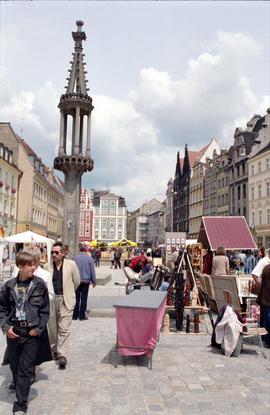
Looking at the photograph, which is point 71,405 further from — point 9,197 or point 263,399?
point 9,197

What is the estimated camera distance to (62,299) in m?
6.51

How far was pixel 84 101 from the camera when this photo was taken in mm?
19781

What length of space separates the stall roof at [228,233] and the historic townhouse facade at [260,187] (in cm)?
3392

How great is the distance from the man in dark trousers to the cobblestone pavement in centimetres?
47

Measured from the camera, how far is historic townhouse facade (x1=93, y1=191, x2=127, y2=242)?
115250 millimetres

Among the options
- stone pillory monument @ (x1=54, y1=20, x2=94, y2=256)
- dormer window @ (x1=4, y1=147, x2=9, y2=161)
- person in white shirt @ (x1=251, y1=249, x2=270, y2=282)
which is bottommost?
person in white shirt @ (x1=251, y1=249, x2=270, y2=282)

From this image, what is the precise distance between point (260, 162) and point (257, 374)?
47.0 meters

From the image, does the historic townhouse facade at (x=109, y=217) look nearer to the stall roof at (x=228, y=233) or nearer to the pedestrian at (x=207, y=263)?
the pedestrian at (x=207, y=263)

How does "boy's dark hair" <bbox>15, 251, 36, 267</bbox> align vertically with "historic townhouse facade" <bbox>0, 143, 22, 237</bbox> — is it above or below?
below

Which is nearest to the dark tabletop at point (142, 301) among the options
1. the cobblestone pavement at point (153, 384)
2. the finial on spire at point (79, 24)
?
the cobblestone pavement at point (153, 384)

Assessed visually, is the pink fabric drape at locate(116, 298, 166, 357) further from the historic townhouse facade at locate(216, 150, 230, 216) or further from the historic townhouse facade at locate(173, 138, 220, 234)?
the historic townhouse facade at locate(173, 138, 220, 234)

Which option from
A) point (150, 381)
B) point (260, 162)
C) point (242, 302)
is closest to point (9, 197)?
point (260, 162)

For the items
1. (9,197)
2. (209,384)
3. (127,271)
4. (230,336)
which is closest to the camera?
(209,384)

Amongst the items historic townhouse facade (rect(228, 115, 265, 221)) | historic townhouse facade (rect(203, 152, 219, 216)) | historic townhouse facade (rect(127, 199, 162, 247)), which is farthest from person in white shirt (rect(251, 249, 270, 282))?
historic townhouse facade (rect(127, 199, 162, 247))
